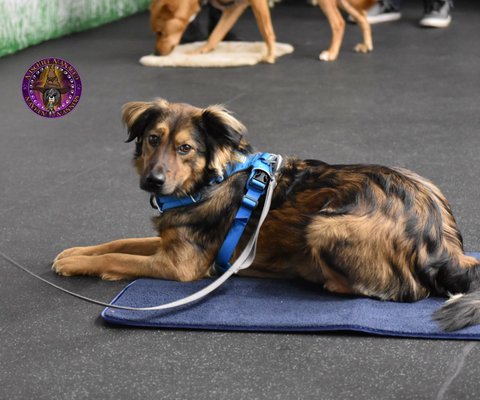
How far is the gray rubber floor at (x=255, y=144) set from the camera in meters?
2.47

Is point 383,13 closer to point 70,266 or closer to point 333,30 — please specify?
point 333,30

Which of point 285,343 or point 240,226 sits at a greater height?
point 240,226

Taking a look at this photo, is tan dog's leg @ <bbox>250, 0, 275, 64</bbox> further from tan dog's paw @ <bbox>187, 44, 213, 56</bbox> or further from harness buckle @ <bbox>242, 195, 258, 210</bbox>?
harness buckle @ <bbox>242, 195, 258, 210</bbox>

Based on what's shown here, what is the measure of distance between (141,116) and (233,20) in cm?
457

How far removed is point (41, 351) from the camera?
Result: 2.67 metres

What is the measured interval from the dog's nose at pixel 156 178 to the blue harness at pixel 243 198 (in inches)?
5.7

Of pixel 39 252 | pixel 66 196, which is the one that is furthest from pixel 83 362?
pixel 66 196

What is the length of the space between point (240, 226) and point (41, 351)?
815mm

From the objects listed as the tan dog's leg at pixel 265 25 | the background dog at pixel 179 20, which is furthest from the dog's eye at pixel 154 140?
the background dog at pixel 179 20

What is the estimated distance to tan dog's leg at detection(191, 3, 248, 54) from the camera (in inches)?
288

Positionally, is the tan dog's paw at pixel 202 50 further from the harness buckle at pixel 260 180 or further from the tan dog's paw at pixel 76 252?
the harness buckle at pixel 260 180

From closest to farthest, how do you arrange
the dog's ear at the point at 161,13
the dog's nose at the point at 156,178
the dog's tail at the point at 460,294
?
the dog's tail at the point at 460,294, the dog's nose at the point at 156,178, the dog's ear at the point at 161,13

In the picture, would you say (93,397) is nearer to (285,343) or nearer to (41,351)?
(41,351)

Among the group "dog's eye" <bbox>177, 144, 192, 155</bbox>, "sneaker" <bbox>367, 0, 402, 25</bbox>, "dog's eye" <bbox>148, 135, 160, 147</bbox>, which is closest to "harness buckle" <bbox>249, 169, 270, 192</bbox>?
"dog's eye" <bbox>177, 144, 192, 155</bbox>
